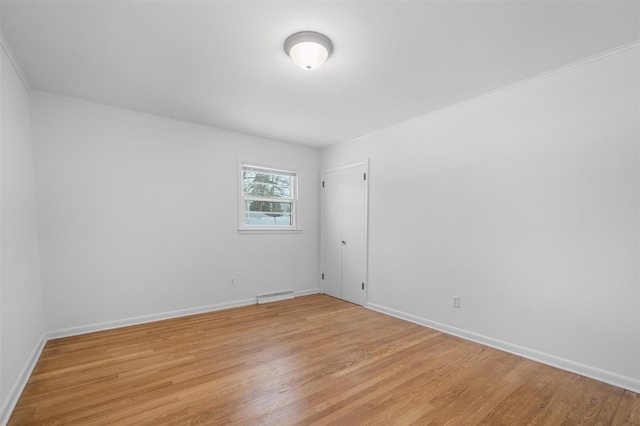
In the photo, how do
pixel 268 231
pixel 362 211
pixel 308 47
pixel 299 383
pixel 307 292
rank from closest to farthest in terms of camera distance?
1. pixel 308 47
2. pixel 299 383
3. pixel 362 211
4. pixel 268 231
5. pixel 307 292

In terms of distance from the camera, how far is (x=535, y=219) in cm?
256

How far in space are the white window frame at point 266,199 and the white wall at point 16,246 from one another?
218 centimetres

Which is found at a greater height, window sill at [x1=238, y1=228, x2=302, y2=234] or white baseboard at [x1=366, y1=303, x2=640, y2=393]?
window sill at [x1=238, y1=228, x2=302, y2=234]

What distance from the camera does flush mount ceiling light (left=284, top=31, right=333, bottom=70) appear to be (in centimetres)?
197

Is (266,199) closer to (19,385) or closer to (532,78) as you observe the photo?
(19,385)

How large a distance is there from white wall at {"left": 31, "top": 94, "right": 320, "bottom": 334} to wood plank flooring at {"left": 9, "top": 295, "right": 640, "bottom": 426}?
48 centimetres

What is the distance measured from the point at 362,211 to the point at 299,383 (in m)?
2.62

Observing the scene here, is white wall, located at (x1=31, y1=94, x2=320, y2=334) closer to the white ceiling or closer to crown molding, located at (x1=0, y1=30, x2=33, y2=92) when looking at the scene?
crown molding, located at (x1=0, y1=30, x2=33, y2=92)

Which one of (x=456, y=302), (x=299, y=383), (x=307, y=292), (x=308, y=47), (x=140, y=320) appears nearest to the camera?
(x=308, y=47)

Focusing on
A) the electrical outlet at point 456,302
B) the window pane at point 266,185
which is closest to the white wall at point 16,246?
the window pane at point 266,185

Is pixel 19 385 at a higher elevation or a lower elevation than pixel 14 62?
lower

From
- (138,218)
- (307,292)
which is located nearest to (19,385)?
(138,218)

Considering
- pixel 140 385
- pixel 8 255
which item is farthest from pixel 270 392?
pixel 8 255

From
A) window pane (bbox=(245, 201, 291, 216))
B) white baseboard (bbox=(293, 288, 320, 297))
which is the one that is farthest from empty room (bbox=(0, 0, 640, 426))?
white baseboard (bbox=(293, 288, 320, 297))
